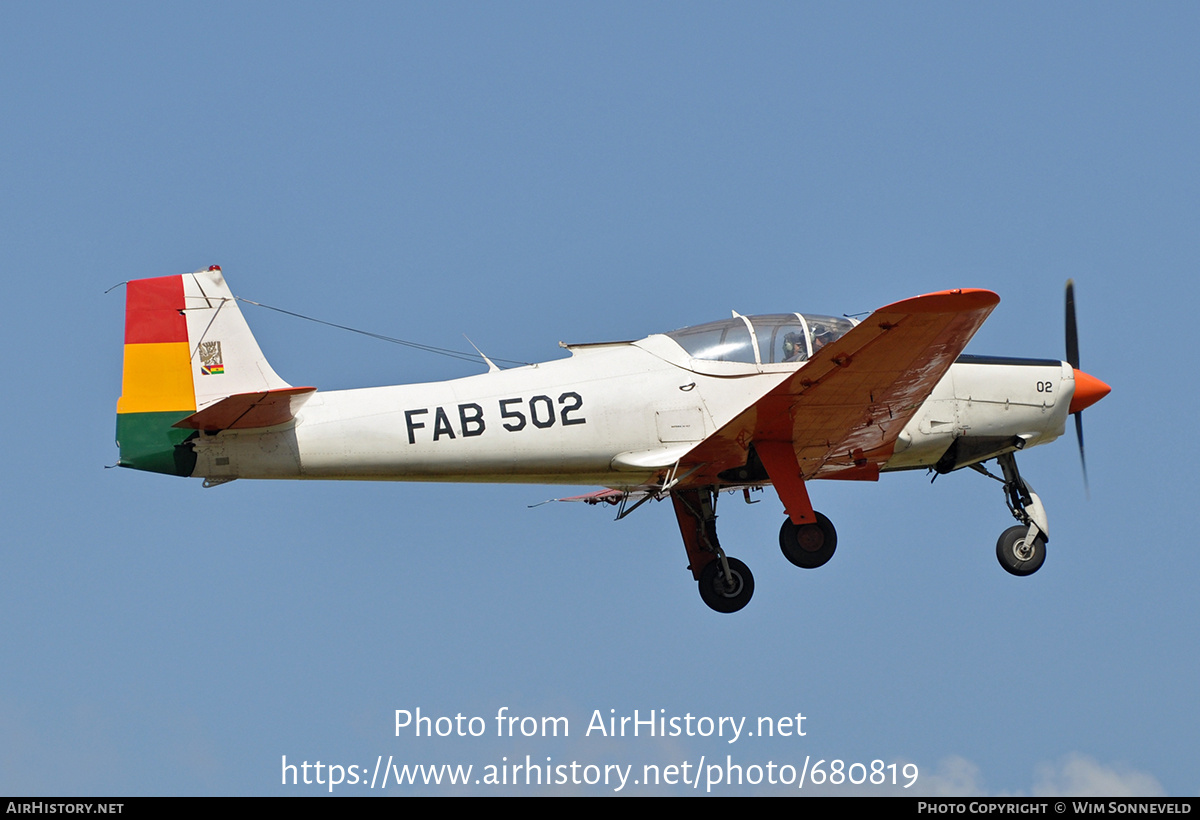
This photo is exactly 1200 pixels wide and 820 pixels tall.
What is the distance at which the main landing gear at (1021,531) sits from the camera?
53.7 feet

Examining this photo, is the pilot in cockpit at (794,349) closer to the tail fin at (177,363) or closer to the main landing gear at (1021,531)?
the main landing gear at (1021,531)

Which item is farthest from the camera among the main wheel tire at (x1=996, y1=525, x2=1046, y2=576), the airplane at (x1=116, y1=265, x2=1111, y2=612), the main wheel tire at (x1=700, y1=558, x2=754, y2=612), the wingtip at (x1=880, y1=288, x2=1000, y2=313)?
the main wheel tire at (x1=700, y1=558, x2=754, y2=612)

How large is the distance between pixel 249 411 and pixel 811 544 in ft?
20.7

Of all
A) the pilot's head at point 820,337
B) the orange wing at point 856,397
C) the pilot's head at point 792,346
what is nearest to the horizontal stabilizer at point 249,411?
the orange wing at point 856,397

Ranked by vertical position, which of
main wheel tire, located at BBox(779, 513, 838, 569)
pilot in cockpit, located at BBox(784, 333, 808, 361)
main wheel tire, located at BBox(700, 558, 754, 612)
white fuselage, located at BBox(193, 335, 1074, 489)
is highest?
pilot in cockpit, located at BBox(784, 333, 808, 361)

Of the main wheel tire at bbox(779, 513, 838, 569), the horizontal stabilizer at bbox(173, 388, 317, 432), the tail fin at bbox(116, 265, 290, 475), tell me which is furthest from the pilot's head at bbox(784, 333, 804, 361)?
the tail fin at bbox(116, 265, 290, 475)

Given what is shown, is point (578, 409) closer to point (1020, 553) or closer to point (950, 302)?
point (950, 302)

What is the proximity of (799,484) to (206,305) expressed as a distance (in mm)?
5988

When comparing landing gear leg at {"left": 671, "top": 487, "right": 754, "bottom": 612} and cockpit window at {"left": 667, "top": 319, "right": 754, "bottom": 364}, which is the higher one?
cockpit window at {"left": 667, "top": 319, "right": 754, "bottom": 364}

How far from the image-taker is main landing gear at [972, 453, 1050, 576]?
16.4 meters

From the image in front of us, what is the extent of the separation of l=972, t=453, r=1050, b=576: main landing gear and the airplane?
3.51 feet

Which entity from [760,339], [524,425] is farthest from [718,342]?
[524,425]

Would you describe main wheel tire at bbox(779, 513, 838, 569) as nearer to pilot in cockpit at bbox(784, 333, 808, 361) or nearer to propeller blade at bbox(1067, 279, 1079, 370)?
pilot in cockpit at bbox(784, 333, 808, 361)
